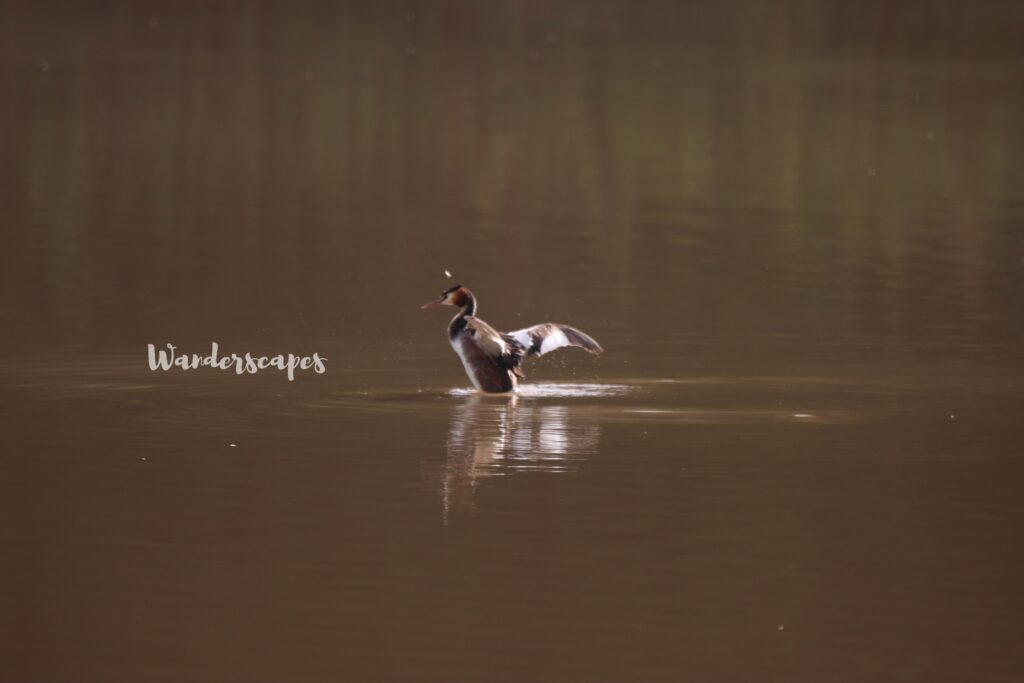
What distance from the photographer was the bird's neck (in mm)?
13484

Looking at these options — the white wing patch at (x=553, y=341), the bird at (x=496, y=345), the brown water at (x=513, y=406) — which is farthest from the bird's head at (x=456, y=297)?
the white wing patch at (x=553, y=341)

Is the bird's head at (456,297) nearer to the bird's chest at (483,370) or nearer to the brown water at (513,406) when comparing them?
the brown water at (513,406)

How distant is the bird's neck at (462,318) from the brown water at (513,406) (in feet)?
1.02

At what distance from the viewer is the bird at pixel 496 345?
520 inches

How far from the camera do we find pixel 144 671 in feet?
25.4

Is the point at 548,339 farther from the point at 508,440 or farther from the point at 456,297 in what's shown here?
the point at 508,440

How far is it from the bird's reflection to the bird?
0.12m

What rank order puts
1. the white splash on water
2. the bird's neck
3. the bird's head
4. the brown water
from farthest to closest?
the bird's head → the bird's neck → the white splash on water → the brown water

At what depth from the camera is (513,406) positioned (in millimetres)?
12852

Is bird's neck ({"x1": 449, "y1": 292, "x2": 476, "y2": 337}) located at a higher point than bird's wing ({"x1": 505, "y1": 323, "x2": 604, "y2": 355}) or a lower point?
higher

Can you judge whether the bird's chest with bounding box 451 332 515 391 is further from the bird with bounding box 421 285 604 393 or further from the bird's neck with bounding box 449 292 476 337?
the bird's neck with bounding box 449 292 476 337

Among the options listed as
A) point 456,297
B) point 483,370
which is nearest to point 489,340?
point 483,370

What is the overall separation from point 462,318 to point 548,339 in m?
0.48

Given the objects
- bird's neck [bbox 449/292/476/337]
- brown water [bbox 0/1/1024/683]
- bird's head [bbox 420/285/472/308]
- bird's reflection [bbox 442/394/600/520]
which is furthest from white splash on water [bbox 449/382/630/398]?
bird's head [bbox 420/285/472/308]
